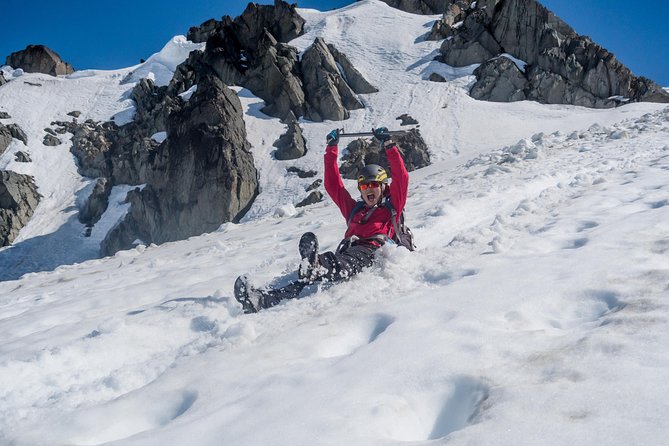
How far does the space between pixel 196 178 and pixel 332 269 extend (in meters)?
33.4

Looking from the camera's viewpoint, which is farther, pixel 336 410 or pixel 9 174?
pixel 9 174

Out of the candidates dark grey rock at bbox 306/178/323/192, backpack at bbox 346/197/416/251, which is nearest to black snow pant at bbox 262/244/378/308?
backpack at bbox 346/197/416/251

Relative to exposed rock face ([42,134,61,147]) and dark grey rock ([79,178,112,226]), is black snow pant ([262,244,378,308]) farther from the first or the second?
exposed rock face ([42,134,61,147])

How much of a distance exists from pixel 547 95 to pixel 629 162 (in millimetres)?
36906

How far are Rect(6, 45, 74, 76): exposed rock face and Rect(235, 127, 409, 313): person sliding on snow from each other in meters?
75.4

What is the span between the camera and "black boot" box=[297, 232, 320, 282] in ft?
16.2

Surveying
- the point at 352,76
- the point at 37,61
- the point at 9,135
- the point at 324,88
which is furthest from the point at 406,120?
the point at 37,61

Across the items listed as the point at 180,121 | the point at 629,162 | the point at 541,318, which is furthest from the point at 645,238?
the point at 180,121

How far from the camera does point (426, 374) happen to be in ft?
8.70

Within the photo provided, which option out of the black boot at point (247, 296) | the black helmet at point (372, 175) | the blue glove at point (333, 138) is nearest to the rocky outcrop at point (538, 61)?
the blue glove at point (333, 138)

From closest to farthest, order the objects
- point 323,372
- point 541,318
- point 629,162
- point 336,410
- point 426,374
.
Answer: point 336,410
point 426,374
point 323,372
point 541,318
point 629,162

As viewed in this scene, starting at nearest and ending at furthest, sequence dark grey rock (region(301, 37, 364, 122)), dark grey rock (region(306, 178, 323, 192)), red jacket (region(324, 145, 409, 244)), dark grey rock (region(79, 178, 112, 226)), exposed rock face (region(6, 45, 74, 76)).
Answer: red jacket (region(324, 145, 409, 244))
dark grey rock (region(306, 178, 323, 192))
dark grey rock (region(79, 178, 112, 226))
dark grey rock (region(301, 37, 364, 122))
exposed rock face (region(6, 45, 74, 76))

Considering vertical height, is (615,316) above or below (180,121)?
below

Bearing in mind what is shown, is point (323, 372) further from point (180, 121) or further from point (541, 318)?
point (180, 121)
